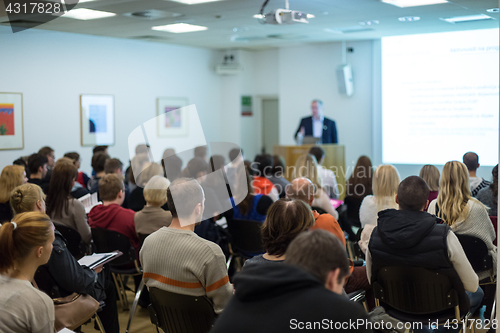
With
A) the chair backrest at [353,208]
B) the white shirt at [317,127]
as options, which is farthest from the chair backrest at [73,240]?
the white shirt at [317,127]

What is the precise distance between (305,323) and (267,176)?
3908 millimetres

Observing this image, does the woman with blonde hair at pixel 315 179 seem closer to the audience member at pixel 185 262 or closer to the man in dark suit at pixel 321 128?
the audience member at pixel 185 262

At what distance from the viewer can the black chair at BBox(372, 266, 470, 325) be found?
8.50 feet

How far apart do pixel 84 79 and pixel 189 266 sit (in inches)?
272

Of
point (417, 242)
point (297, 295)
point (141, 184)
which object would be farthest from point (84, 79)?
point (297, 295)

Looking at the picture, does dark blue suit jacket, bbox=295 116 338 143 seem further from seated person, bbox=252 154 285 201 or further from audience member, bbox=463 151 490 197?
audience member, bbox=463 151 490 197

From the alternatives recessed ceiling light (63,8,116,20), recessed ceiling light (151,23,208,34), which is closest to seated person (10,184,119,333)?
recessed ceiling light (63,8,116,20)

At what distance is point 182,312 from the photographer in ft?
7.62

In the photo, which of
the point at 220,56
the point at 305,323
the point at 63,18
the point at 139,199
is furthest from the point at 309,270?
the point at 220,56

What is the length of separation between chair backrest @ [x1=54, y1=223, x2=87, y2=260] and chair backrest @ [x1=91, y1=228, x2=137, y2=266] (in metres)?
0.11

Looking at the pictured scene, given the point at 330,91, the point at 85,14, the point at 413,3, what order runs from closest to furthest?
1. the point at 413,3
2. the point at 85,14
3. the point at 330,91

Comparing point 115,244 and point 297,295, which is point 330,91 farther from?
point 297,295

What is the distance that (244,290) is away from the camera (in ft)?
4.62

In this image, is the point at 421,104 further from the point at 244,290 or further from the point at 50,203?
the point at 244,290
